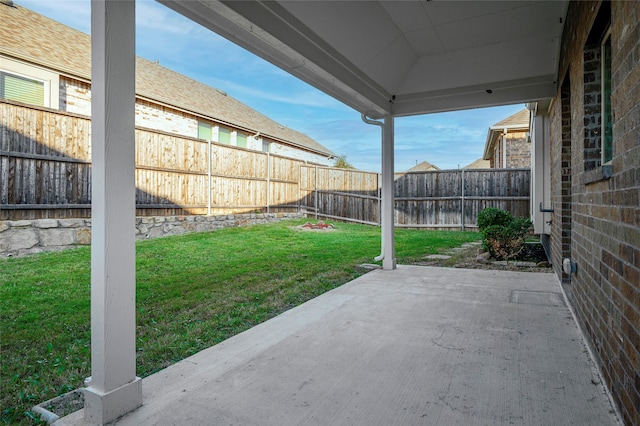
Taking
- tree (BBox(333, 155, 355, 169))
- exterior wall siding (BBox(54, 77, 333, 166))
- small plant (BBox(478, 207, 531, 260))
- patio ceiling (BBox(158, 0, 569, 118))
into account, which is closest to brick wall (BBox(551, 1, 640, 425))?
patio ceiling (BBox(158, 0, 569, 118))

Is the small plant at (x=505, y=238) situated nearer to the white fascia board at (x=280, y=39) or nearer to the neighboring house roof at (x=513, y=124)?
the white fascia board at (x=280, y=39)

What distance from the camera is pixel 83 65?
32.2 ft

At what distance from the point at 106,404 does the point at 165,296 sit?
2805 millimetres

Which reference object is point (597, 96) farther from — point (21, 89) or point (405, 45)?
point (21, 89)

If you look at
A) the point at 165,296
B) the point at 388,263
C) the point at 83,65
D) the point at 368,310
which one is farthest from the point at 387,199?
the point at 83,65

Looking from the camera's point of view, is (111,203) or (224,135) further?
(224,135)

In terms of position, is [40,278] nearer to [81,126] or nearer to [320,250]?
[81,126]

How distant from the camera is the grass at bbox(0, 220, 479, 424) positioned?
2766mm

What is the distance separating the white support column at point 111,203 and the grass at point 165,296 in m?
0.43

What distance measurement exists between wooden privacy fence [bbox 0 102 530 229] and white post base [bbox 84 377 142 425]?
5.87 metres

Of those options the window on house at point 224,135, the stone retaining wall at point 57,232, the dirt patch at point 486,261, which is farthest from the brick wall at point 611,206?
the window on house at point 224,135

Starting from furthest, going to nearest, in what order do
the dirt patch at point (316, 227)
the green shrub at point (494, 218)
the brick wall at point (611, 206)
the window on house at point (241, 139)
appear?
1. the window on house at point (241, 139)
2. the dirt patch at point (316, 227)
3. the green shrub at point (494, 218)
4. the brick wall at point (611, 206)

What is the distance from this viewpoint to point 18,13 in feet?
32.2

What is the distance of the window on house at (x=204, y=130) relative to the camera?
1331cm
